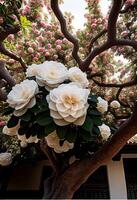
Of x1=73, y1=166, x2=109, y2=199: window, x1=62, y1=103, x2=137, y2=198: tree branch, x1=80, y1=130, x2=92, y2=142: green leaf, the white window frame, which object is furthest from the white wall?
x1=80, y1=130, x2=92, y2=142: green leaf

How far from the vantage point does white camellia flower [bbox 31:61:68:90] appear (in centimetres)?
236

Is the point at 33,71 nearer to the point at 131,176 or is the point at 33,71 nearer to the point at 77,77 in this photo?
the point at 77,77

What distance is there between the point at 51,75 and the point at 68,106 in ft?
1.58

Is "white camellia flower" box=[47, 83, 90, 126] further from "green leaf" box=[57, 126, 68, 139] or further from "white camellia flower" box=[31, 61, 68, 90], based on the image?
"white camellia flower" box=[31, 61, 68, 90]

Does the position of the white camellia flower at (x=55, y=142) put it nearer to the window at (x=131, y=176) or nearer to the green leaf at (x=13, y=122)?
the green leaf at (x=13, y=122)

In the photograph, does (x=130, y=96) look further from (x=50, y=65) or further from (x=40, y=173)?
(x=50, y=65)

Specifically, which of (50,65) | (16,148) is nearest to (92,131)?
(50,65)

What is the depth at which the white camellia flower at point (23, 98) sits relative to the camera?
2.19 meters

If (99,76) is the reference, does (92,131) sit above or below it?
below

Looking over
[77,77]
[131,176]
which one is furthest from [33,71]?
[131,176]

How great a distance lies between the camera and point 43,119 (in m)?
Answer: 2.13

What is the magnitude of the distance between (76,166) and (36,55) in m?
5.91

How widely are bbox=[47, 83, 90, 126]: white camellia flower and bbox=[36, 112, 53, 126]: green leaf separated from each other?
6 centimetres

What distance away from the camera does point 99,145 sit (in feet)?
10.4
